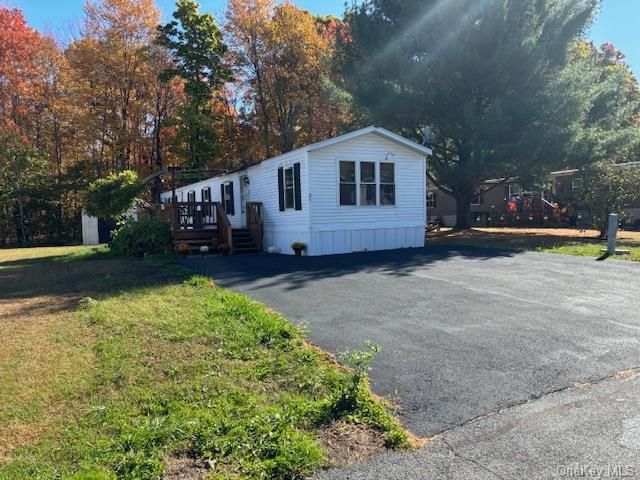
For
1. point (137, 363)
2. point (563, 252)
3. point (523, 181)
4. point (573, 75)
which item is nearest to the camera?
point (137, 363)

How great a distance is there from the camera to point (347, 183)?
12.7m

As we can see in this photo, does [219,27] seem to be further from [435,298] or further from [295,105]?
[435,298]

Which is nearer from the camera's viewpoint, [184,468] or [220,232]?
[184,468]

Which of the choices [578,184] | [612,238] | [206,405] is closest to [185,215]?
[612,238]

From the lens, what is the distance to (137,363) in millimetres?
3855

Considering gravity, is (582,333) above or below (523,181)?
below

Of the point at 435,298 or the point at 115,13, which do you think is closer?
the point at 435,298

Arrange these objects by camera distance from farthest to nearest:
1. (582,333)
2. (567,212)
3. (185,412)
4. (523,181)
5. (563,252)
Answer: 1. (567,212)
2. (523,181)
3. (563,252)
4. (582,333)
5. (185,412)

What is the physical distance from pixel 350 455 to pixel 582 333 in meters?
3.17

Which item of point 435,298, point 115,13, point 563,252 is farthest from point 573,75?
point 115,13

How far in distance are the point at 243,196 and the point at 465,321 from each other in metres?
12.4

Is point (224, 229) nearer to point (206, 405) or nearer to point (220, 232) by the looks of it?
point (220, 232)

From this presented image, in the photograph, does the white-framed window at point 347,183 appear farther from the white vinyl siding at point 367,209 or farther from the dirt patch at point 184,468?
the dirt patch at point 184,468

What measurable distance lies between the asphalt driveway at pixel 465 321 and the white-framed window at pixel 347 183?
355cm
